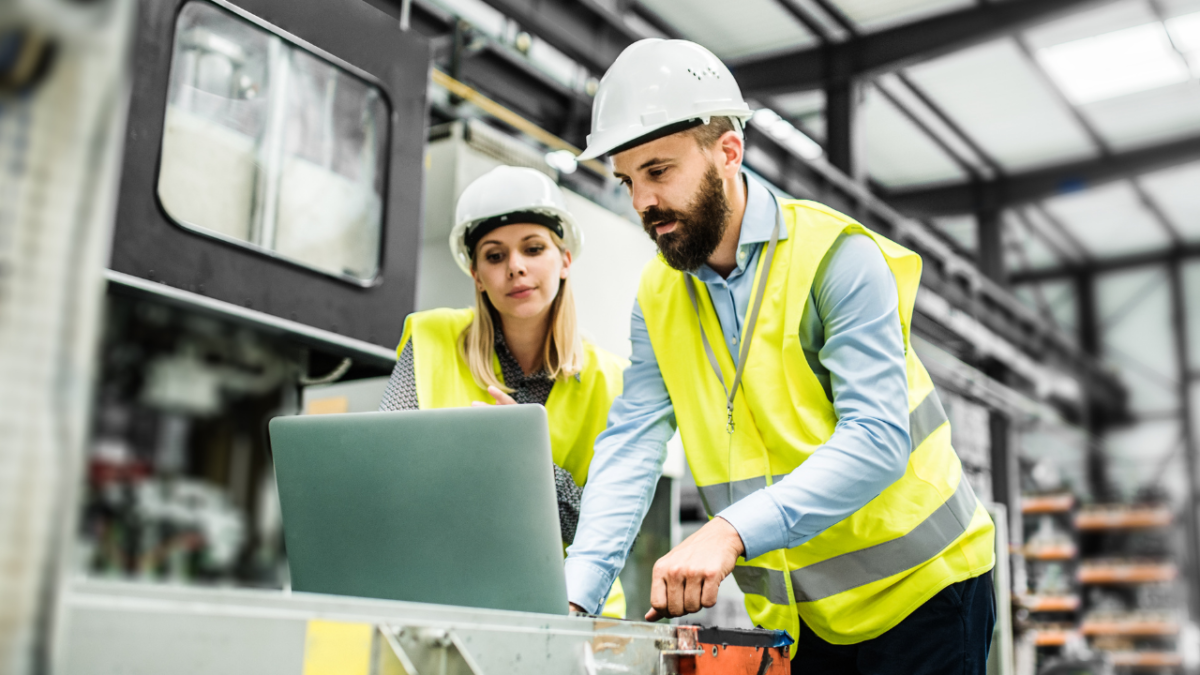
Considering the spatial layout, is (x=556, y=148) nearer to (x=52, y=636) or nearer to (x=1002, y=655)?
(x=1002, y=655)

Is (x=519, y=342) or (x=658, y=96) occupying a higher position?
(x=658, y=96)

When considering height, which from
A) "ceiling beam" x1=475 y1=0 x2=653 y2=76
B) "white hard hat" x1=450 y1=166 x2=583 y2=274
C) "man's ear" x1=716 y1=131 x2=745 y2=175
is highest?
"ceiling beam" x1=475 y1=0 x2=653 y2=76

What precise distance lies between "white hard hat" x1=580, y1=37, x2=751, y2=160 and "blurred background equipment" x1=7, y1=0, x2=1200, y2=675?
0.72m

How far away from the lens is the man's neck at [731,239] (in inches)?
60.8

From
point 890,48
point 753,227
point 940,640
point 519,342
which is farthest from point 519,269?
point 890,48

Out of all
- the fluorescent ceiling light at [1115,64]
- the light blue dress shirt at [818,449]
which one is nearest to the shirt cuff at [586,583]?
the light blue dress shirt at [818,449]

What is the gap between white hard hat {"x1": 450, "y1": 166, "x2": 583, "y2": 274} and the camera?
203cm

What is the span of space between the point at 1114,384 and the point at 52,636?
13726 mm

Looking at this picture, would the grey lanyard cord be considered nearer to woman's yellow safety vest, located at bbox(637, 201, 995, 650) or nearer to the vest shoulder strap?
woman's yellow safety vest, located at bbox(637, 201, 995, 650)

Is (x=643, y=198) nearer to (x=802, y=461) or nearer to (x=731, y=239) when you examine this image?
(x=731, y=239)

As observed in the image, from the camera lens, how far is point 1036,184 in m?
8.36

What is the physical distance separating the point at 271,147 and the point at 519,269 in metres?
0.77

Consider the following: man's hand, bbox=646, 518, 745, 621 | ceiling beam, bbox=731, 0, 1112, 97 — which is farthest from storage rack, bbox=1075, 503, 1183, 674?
man's hand, bbox=646, 518, 745, 621

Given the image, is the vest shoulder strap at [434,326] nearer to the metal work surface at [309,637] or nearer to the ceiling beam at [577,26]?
the metal work surface at [309,637]
